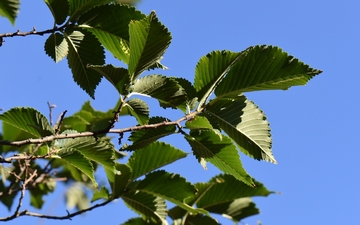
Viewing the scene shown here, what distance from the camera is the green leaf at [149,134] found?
212 centimetres

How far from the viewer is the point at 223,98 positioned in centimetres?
210

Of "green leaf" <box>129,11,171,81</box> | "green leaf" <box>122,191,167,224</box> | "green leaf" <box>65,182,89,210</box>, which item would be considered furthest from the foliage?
"green leaf" <box>65,182,89,210</box>

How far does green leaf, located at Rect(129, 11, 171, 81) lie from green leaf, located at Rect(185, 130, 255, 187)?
16.7 inches

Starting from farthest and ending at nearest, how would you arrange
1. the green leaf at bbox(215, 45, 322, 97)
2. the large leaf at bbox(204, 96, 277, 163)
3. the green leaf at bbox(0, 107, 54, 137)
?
the green leaf at bbox(0, 107, 54, 137) < the large leaf at bbox(204, 96, 277, 163) < the green leaf at bbox(215, 45, 322, 97)

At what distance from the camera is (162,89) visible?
2.04 m

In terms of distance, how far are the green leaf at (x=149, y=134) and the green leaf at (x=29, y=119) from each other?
Result: 1.37 ft

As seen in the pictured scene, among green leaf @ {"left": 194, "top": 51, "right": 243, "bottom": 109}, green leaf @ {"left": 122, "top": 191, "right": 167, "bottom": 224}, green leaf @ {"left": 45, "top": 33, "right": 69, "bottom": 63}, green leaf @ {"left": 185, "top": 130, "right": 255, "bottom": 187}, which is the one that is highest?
green leaf @ {"left": 45, "top": 33, "right": 69, "bottom": 63}

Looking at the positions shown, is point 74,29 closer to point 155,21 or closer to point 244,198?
point 155,21

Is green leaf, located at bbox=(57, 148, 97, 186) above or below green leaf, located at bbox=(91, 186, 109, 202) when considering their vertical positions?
above

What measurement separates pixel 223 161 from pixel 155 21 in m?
0.74

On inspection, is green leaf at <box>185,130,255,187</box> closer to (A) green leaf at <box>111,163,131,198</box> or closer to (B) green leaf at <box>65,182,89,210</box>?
(A) green leaf at <box>111,163,131,198</box>

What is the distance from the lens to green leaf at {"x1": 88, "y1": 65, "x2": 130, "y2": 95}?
6.30 ft

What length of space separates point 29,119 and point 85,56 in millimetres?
446

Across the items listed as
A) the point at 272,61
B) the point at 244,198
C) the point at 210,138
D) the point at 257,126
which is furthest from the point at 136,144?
the point at 244,198
